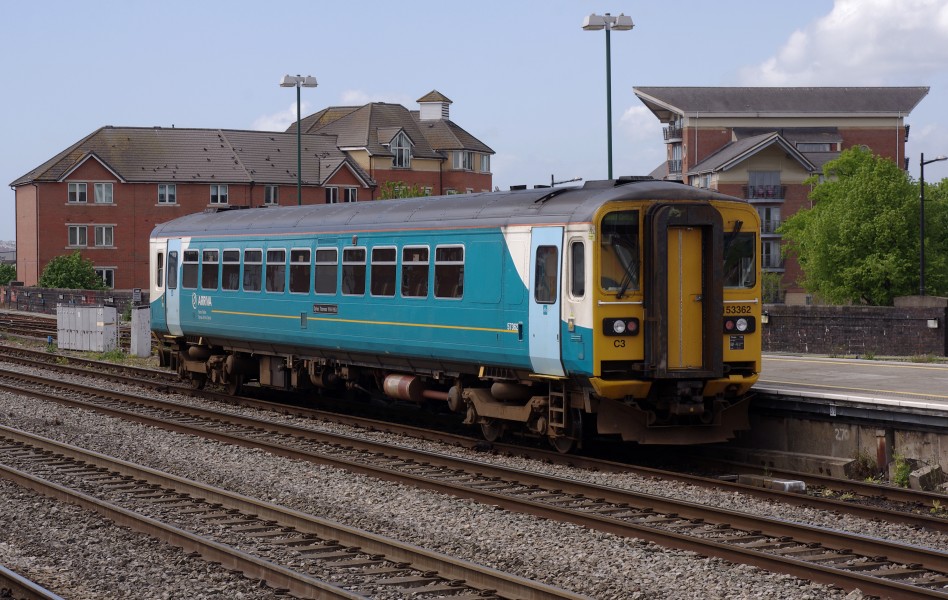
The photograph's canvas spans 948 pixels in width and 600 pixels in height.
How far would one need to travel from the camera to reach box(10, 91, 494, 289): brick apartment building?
77.8m

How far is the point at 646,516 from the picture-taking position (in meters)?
12.1

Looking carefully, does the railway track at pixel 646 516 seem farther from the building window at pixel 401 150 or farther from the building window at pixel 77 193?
the building window at pixel 401 150

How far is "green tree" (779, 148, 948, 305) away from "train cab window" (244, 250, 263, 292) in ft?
149

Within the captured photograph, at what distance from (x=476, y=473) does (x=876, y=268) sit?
50.7 m

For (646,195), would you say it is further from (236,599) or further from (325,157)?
(325,157)

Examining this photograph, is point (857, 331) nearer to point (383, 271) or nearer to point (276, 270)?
point (276, 270)

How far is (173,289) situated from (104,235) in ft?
187

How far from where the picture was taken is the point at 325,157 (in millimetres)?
85812

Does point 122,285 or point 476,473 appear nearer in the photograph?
point 476,473

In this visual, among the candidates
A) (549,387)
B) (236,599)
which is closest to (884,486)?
(549,387)

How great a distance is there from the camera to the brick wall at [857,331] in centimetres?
3167

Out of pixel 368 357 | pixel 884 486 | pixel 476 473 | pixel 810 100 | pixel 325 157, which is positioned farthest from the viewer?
pixel 810 100

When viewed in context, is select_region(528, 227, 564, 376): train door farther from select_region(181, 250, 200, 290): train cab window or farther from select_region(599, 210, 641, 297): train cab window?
select_region(181, 250, 200, 290): train cab window

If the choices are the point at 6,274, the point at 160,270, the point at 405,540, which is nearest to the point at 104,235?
the point at 6,274
